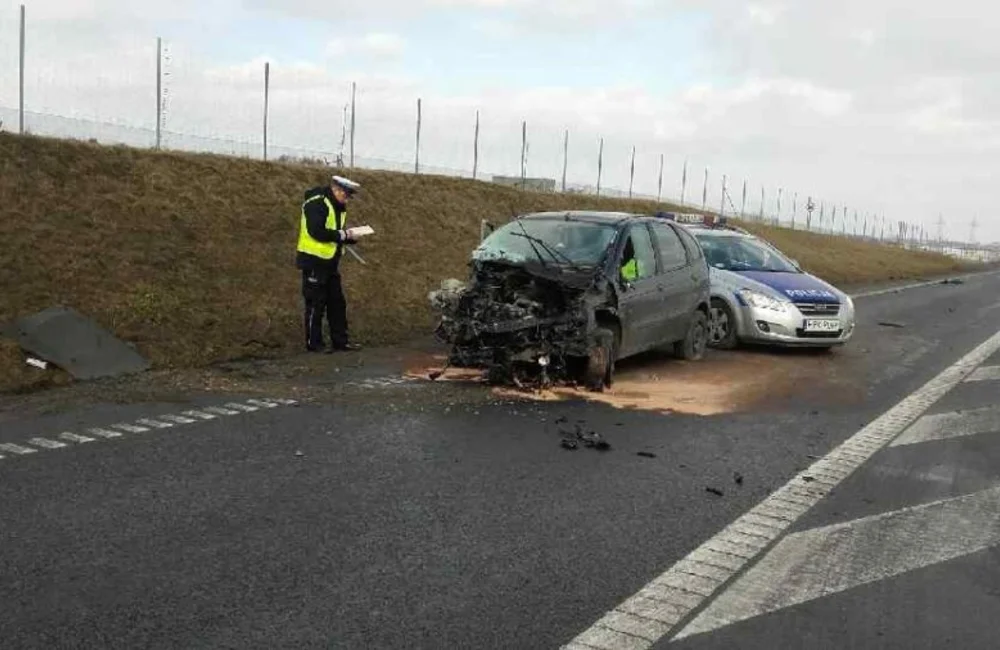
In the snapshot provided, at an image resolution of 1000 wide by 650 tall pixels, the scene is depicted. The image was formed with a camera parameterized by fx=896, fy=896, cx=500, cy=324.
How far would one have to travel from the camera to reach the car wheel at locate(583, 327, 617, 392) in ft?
27.1

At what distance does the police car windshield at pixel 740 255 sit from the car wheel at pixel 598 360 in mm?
4631

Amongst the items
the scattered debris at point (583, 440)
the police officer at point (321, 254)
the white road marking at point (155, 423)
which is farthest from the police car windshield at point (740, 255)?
the white road marking at point (155, 423)

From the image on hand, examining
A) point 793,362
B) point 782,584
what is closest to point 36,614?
point 782,584

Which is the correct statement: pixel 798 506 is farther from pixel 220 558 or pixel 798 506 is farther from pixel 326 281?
pixel 326 281

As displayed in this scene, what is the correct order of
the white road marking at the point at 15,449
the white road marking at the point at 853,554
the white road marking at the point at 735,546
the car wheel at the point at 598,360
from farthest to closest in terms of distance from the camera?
the car wheel at the point at 598,360, the white road marking at the point at 15,449, the white road marking at the point at 853,554, the white road marking at the point at 735,546

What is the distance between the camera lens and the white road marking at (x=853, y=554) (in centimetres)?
376

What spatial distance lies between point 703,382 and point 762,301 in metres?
2.92

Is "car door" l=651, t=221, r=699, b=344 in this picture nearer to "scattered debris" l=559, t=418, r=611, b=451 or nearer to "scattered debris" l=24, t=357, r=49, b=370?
"scattered debris" l=559, t=418, r=611, b=451

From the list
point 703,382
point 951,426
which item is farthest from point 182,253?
point 951,426

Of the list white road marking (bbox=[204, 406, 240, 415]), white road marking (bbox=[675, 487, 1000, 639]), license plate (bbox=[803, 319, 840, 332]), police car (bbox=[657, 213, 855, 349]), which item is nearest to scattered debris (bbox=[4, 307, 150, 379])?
white road marking (bbox=[204, 406, 240, 415])

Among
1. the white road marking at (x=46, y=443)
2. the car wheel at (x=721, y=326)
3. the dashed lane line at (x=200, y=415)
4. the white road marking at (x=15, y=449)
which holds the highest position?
the car wheel at (x=721, y=326)

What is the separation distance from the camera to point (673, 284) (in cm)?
1003

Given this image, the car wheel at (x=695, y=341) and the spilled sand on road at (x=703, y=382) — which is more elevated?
the car wheel at (x=695, y=341)

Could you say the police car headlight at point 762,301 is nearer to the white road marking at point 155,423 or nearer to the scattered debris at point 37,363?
the white road marking at point 155,423
